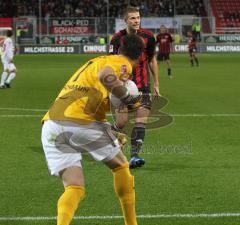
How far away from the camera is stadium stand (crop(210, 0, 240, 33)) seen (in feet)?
176

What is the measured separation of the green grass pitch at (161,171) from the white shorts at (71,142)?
1118 millimetres

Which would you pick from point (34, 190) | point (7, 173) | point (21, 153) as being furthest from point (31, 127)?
point (34, 190)

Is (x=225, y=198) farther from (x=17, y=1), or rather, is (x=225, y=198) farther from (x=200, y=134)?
(x=17, y=1)

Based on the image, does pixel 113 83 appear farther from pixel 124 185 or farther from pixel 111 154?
pixel 124 185

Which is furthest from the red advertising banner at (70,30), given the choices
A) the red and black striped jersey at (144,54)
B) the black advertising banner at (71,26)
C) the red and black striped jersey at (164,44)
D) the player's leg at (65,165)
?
the player's leg at (65,165)

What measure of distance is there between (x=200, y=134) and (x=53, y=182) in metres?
4.90

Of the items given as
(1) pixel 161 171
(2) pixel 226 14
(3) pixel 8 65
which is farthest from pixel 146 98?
(2) pixel 226 14

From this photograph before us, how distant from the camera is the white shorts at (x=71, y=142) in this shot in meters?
5.78

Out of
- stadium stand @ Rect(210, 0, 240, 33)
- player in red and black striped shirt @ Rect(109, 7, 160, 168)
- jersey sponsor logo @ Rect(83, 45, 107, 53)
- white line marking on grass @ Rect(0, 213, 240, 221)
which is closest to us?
white line marking on grass @ Rect(0, 213, 240, 221)

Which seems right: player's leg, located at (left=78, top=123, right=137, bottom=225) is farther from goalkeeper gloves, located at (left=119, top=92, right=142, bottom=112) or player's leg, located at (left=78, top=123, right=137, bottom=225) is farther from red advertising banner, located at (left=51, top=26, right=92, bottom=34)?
red advertising banner, located at (left=51, top=26, right=92, bottom=34)

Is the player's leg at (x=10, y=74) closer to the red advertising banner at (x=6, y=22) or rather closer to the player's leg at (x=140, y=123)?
the player's leg at (x=140, y=123)

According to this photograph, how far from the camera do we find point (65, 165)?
5.75m

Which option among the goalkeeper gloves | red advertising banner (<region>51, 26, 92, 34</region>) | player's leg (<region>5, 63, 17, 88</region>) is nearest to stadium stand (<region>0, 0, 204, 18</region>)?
red advertising banner (<region>51, 26, 92, 34</region>)

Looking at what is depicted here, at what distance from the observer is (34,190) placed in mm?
8281
